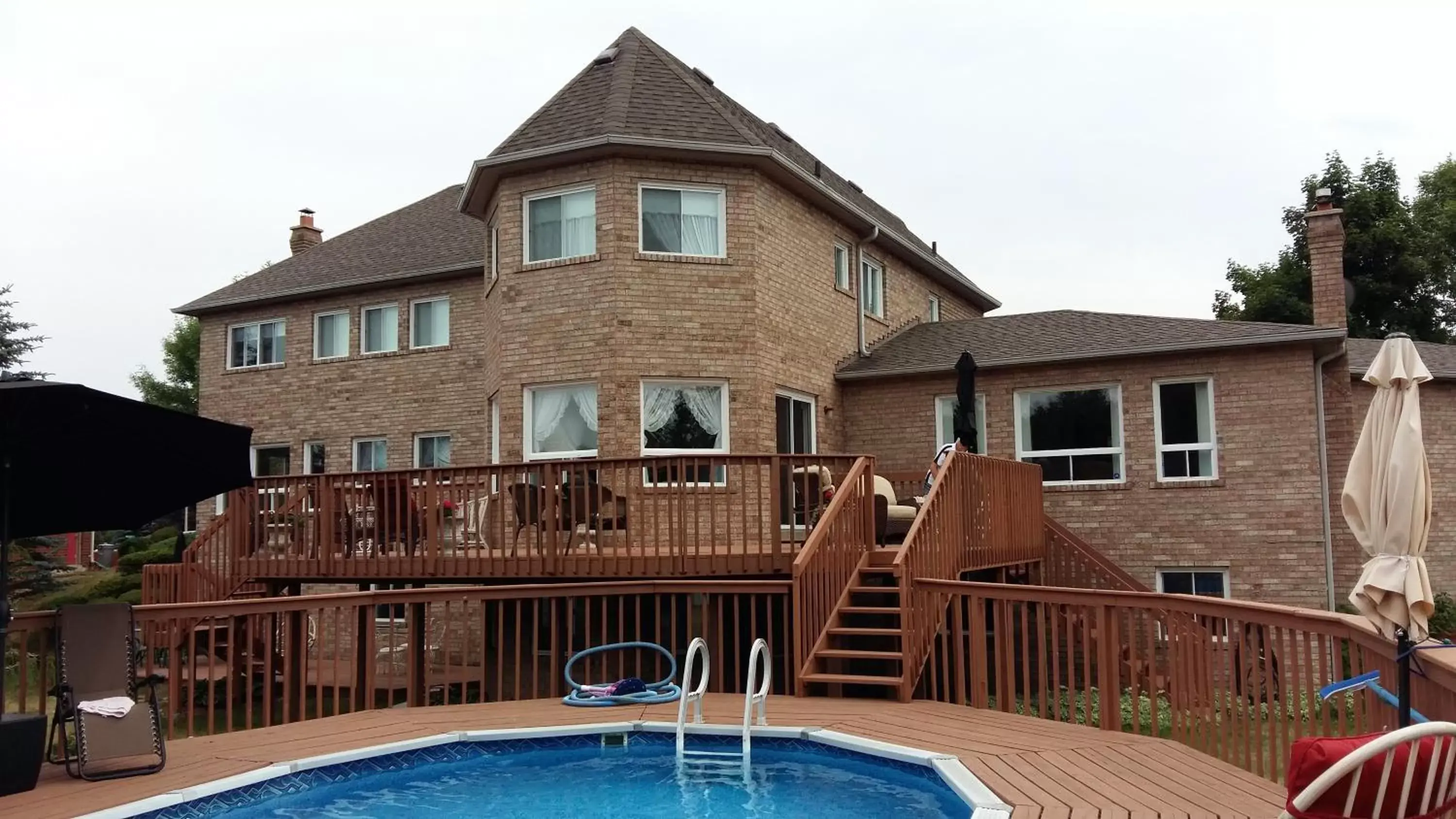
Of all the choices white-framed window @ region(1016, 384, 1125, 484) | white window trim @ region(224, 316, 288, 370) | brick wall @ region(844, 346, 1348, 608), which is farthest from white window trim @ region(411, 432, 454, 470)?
white-framed window @ region(1016, 384, 1125, 484)

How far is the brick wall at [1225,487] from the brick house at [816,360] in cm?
3

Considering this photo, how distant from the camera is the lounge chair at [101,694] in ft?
22.6

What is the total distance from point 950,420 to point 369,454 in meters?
10.9

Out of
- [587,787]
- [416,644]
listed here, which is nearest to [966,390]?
[416,644]

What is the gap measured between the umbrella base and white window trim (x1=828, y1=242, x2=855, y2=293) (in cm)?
1279

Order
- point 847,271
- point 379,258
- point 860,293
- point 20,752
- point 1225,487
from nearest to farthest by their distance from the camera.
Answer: point 20,752 → point 1225,487 → point 847,271 → point 860,293 → point 379,258

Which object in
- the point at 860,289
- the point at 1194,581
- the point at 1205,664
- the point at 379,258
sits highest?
the point at 379,258

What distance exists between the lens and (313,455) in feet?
69.6

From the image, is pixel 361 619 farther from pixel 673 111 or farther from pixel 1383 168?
pixel 1383 168

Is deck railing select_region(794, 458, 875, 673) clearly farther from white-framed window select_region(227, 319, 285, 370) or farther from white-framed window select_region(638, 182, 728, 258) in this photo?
white-framed window select_region(227, 319, 285, 370)

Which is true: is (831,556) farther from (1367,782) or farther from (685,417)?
(1367,782)

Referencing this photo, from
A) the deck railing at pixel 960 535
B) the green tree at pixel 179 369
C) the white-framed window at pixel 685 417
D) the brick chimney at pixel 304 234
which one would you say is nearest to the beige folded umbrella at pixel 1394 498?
the deck railing at pixel 960 535

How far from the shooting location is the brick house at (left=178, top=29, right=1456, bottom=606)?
1448cm

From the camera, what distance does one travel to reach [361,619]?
10.9 m
